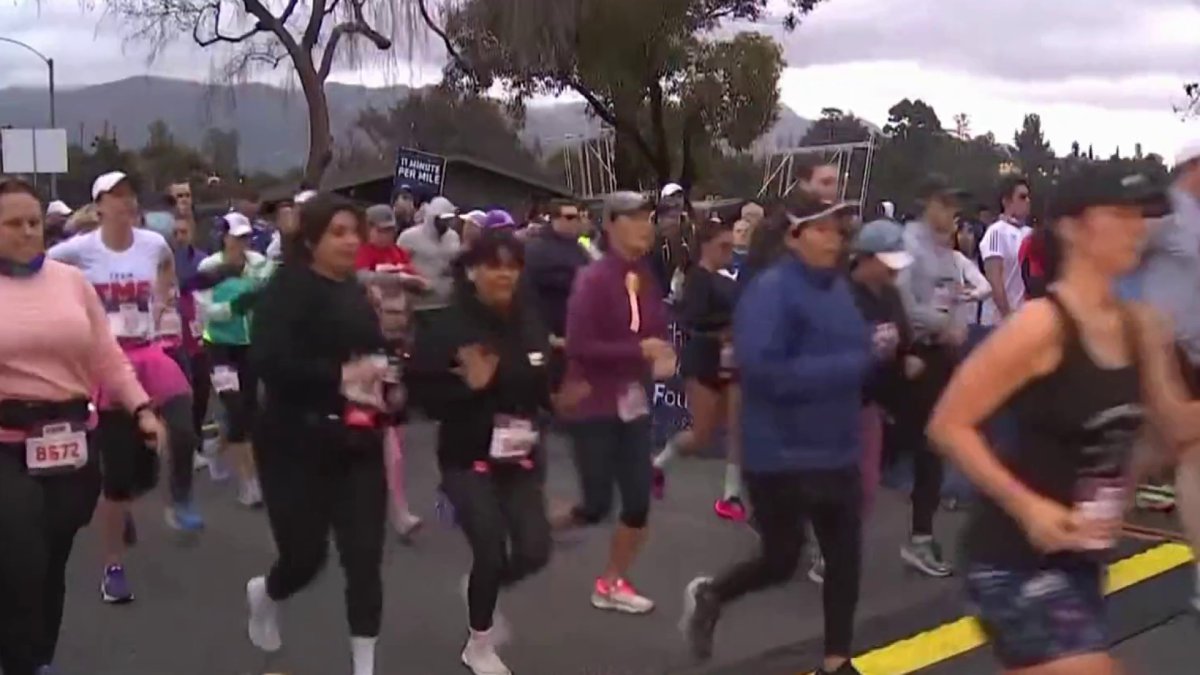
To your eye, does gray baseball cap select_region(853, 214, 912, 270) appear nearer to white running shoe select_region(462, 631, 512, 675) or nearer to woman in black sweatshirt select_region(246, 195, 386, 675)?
white running shoe select_region(462, 631, 512, 675)

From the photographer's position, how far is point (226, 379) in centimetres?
898

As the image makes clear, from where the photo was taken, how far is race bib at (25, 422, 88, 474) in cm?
490

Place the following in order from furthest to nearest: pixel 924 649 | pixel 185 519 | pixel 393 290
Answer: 1. pixel 393 290
2. pixel 185 519
3. pixel 924 649

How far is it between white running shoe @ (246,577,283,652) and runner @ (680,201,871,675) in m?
1.90

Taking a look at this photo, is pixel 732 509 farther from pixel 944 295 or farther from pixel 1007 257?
pixel 1007 257

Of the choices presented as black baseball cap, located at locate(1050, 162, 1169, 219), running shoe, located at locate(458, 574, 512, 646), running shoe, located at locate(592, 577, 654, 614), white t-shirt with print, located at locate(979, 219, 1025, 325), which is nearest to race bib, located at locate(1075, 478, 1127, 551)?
black baseball cap, located at locate(1050, 162, 1169, 219)

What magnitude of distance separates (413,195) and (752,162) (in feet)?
66.3

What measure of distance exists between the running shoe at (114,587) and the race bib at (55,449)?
220 centimetres

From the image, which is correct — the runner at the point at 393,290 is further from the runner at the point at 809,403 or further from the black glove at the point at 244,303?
the runner at the point at 809,403

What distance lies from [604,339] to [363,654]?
1846mm

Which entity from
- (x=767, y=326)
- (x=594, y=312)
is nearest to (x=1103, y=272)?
(x=767, y=326)

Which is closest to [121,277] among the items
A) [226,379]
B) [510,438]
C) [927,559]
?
[226,379]

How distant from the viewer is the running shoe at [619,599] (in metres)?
6.92

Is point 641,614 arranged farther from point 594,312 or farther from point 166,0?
point 166,0
